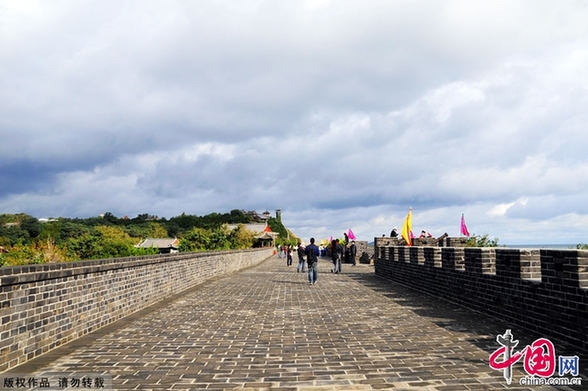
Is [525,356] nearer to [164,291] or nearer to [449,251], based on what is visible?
[449,251]

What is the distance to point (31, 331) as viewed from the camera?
234 inches

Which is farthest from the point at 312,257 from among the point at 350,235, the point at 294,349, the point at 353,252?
the point at 350,235

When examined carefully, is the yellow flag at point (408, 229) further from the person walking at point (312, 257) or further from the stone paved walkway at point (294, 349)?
the stone paved walkway at point (294, 349)

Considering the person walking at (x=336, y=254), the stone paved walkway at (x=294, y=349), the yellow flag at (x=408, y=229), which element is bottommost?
the stone paved walkway at (x=294, y=349)

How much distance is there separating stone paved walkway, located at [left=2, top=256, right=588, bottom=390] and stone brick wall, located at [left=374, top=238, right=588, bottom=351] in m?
0.37

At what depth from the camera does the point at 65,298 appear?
6.96 meters

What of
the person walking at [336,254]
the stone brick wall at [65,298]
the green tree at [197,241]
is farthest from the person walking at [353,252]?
the stone brick wall at [65,298]

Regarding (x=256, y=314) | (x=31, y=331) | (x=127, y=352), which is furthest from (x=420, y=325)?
(x=31, y=331)

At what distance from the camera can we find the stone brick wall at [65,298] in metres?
5.56

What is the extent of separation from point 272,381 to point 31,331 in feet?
11.2

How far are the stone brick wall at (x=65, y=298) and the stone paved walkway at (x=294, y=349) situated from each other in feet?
0.79

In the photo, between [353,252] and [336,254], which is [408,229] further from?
[353,252]

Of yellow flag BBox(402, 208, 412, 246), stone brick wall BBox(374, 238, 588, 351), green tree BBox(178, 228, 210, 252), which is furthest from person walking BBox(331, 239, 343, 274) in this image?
green tree BBox(178, 228, 210, 252)

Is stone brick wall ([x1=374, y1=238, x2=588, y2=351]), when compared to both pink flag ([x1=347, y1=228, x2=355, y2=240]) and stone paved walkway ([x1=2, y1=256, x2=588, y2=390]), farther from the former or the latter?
pink flag ([x1=347, y1=228, x2=355, y2=240])
